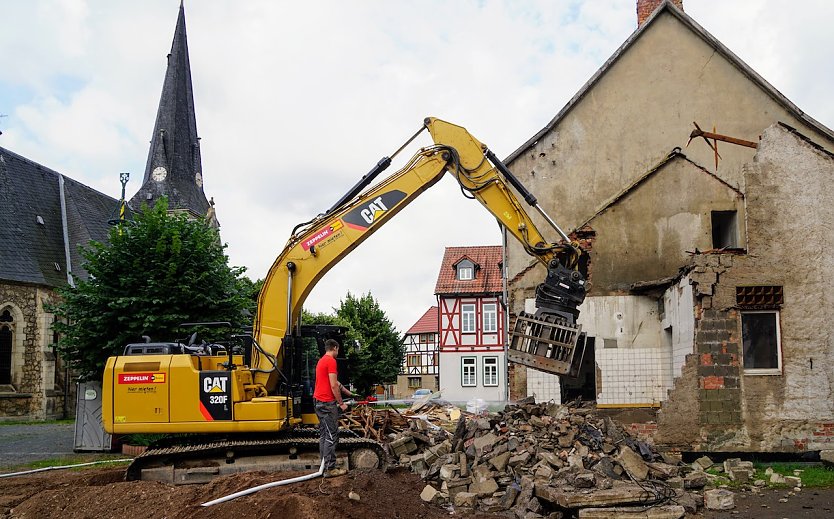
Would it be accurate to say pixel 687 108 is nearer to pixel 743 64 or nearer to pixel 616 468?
pixel 743 64

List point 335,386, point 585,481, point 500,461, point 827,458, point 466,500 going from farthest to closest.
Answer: point 827,458
point 500,461
point 335,386
point 466,500
point 585,481

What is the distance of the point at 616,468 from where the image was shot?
9594mm

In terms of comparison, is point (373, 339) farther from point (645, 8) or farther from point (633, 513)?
point (633, 513)

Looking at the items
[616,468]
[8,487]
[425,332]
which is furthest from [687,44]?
[425,332]

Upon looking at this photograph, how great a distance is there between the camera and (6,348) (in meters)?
31.6

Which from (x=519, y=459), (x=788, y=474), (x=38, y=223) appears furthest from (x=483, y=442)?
(x=38, y=223)

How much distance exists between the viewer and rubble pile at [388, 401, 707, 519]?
8633 mm

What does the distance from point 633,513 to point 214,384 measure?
5492 mm

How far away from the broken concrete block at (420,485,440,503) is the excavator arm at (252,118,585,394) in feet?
7.39

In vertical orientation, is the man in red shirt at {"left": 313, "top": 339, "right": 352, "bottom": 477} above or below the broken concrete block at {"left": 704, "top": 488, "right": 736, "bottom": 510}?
above

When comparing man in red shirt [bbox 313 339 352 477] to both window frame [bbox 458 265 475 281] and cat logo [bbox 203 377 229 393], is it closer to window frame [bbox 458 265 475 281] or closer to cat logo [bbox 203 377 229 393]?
cat logo [bbox 203 377 229 393]

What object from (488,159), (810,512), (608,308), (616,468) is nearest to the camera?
(810,512)

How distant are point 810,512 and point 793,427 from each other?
11.4ft

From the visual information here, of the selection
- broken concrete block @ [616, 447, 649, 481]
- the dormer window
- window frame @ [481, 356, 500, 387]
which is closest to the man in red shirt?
broken concrete block @ [616, 447, 649, 481]
